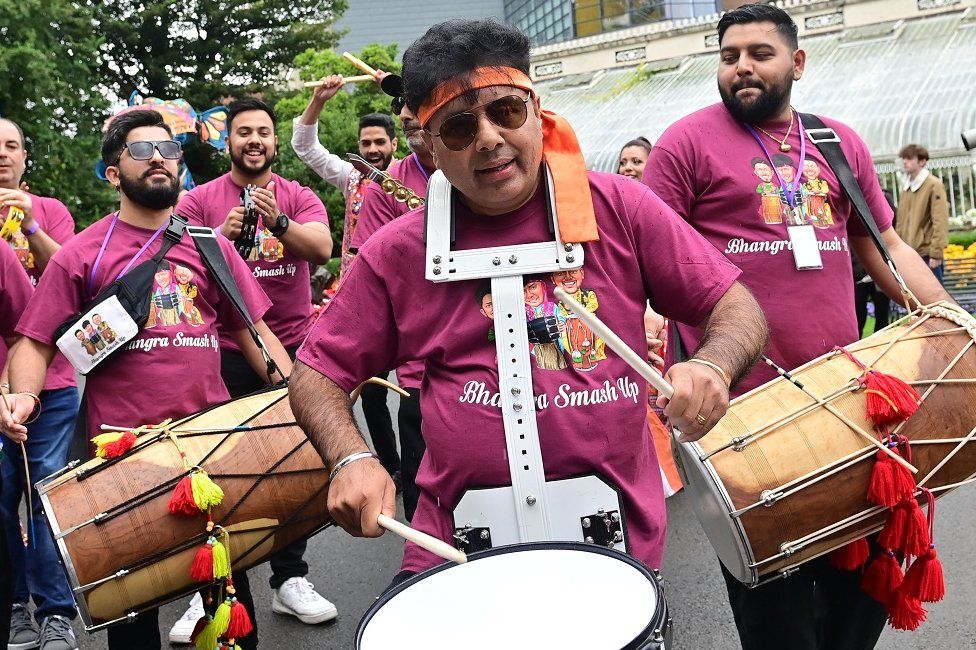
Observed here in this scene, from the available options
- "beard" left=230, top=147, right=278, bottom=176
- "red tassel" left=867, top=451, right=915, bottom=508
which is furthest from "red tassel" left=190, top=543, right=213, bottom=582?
"beard" left=230, top=147, right=278, bottom=176

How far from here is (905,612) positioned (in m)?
3.35

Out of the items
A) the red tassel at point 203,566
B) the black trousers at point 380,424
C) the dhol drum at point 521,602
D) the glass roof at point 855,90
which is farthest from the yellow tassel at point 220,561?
the glass roof at point 855,90

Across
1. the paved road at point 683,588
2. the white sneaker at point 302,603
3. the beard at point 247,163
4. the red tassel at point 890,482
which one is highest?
the beard at point 247,163

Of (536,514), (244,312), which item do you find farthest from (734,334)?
(244,312)

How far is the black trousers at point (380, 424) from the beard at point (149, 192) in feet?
9.31

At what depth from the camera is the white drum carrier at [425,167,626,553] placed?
2.41 m

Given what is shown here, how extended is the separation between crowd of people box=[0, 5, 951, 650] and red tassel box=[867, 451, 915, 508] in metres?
0.46

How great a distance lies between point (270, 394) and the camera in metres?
3.90

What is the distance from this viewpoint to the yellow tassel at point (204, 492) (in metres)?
3.50

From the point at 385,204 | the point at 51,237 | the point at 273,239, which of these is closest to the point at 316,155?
the point at 273,239

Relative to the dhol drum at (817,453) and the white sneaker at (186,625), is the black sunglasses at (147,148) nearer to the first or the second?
the white sneaker at (186,625)

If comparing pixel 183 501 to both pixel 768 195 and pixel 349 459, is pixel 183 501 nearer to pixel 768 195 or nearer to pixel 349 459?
pixel 349 459

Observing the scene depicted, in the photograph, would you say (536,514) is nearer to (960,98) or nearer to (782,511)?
(782,511)

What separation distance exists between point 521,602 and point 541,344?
579 mm
